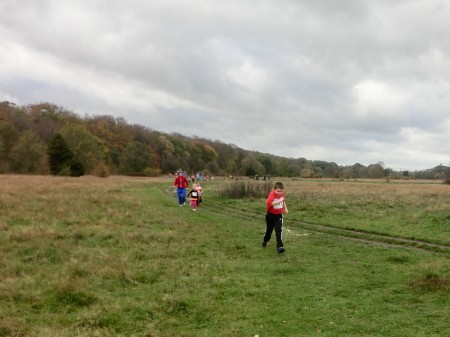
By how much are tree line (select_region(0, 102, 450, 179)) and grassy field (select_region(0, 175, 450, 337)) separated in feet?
152

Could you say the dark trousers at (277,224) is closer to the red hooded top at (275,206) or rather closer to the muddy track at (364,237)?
the red hooded top at (275,206)

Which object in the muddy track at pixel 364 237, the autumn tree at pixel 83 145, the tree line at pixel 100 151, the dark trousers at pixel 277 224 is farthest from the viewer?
the autumn tree at pixel 83 145

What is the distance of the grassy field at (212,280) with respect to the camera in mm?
6027

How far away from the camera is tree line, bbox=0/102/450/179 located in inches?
2357

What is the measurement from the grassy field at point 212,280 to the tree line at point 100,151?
152 feet

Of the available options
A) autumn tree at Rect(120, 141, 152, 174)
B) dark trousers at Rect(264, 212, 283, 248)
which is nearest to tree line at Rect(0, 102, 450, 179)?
autumn tree at Rect(120, 141, 152, 174)

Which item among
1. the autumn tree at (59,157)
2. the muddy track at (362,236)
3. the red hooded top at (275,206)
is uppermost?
the autumn tree at (59,157)

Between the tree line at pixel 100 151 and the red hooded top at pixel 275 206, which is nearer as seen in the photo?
the red hooded top at pixel 275 206

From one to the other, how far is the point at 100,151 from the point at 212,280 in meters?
69.1

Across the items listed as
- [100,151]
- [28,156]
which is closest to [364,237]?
[28,156]

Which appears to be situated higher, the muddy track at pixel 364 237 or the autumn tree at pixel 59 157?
the autumn tree at pixel 59 157

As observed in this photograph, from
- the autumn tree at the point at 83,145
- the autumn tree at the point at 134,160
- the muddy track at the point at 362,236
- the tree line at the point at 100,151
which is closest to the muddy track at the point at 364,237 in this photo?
the muddy track at the point at 362,236

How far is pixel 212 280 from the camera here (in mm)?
8266

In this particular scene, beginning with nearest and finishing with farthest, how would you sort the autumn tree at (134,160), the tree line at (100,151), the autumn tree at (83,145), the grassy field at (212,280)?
the grassy field at (212,280) < the tree line at (100,151) < the autumn tree at (83,145) < the autumn tree at (134,160)
